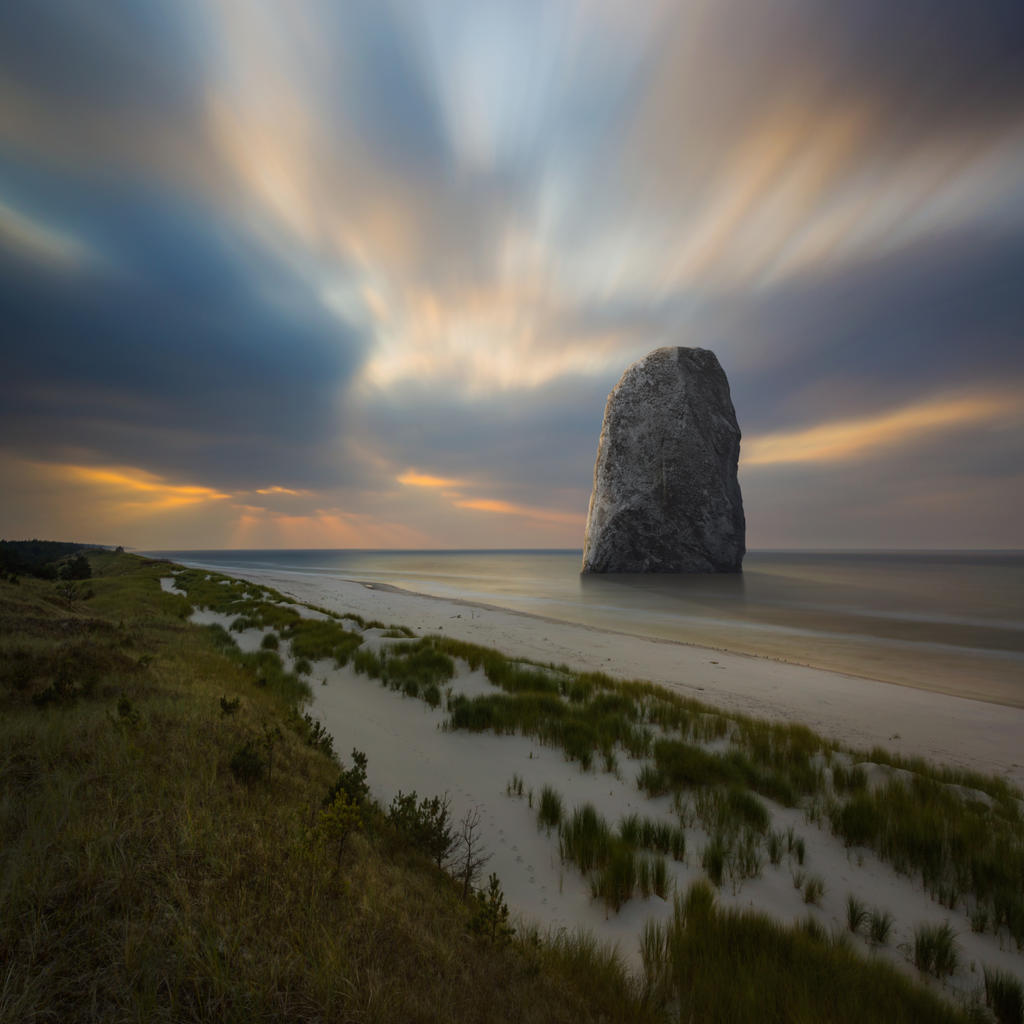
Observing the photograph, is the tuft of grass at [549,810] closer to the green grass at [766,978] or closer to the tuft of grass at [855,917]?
the green grass at [766,978]

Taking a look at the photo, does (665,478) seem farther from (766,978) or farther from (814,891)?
(766,978)

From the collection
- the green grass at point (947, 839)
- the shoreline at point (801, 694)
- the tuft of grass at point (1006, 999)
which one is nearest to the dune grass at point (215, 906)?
the tuft of grass at point (1006, 999)

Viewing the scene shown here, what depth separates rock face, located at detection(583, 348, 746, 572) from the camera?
63719 millimetres

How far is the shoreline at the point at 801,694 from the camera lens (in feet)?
29.9

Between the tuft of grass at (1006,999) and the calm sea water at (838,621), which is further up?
the tuft of grass at (1006,999)

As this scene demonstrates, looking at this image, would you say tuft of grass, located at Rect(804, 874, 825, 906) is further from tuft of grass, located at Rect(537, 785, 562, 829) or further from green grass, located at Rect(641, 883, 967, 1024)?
tuft of grass, located at Rect(537, 785, 562, 829)

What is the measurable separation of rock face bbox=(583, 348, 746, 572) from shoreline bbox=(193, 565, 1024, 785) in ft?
146

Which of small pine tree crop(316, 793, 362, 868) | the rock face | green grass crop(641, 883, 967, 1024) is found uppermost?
the rock face

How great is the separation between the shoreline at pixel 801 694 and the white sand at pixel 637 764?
0.06m

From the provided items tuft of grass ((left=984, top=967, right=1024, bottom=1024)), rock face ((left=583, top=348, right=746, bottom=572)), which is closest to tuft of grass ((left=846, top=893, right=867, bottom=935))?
tuft of grass ((left=984, top=967, right=1024, bottom=1024))

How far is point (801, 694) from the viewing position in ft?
40.1

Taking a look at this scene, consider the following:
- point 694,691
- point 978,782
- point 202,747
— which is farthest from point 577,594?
point 202,747

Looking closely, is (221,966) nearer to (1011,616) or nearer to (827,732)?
(827,732)

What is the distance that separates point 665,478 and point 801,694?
53877mm
